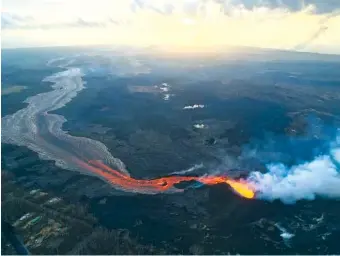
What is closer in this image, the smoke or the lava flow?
the smoke

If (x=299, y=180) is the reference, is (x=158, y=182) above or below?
below

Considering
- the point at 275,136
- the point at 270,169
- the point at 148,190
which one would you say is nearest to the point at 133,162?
the point at 148,190

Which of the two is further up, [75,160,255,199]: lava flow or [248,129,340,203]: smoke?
[248,129,340,203]: smoke

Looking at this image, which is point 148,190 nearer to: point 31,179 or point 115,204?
point 115,204

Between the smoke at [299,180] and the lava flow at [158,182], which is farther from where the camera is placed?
the lava flow at [158,182]

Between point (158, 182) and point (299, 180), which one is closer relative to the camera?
point (299, 180)
